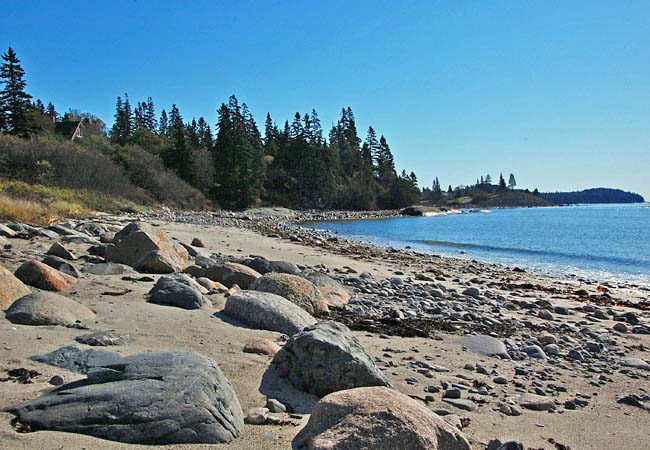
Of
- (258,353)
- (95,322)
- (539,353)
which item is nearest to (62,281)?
(95,322)

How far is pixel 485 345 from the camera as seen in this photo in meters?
6.85

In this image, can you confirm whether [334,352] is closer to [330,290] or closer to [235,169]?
[330,290]

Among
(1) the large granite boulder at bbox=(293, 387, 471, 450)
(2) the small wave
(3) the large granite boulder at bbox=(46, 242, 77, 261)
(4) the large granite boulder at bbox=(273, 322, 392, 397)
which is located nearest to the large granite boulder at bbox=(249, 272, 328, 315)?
(4) the large granite boulder at bbox=(273, 322, 392, 397)

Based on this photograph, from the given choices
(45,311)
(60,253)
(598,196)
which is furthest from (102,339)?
(598,196)

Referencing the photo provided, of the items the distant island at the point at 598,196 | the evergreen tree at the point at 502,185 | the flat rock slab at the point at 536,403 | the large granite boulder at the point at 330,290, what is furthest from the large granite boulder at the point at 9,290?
the distant island at the point at 598,196

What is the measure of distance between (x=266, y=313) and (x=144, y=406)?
3.02 meters

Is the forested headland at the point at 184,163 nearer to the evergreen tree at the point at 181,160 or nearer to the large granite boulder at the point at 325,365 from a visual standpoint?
the evergreen tree at the point at 181,160

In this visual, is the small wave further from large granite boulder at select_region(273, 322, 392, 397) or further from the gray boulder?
the gray boulder

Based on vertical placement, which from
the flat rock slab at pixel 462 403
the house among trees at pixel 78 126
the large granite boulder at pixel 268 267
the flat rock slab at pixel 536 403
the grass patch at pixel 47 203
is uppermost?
the house among trees at pixel 78 126

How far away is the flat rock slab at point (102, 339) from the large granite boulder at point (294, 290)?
271 cm

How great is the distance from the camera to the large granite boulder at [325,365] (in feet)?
13.7

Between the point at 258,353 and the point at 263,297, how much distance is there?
148 centimetres

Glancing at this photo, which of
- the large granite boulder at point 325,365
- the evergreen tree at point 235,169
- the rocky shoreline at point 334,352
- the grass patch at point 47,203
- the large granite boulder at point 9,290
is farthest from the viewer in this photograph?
the evergreen tree at point 235,169

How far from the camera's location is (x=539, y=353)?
22.3 feet
